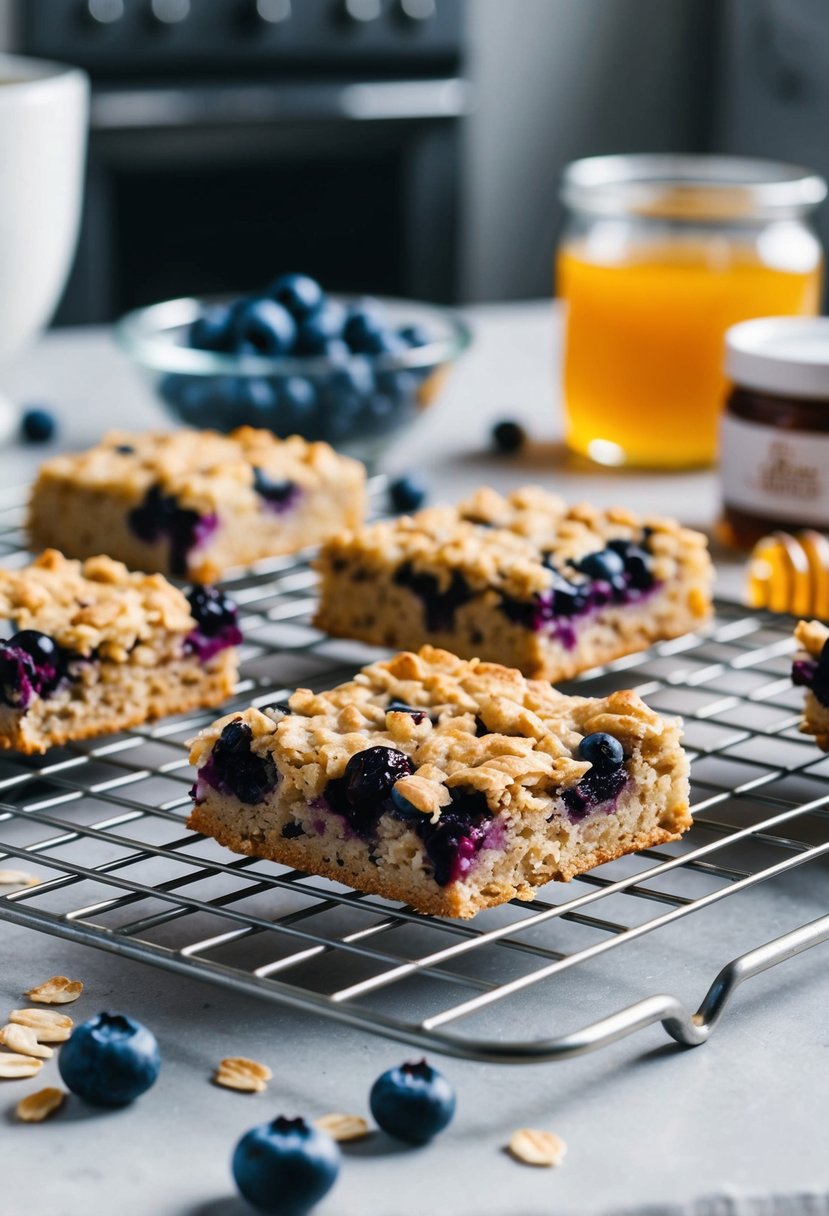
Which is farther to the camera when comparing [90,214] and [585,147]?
[585,147]

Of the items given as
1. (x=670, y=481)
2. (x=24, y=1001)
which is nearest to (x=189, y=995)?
(x=24, y=1001)

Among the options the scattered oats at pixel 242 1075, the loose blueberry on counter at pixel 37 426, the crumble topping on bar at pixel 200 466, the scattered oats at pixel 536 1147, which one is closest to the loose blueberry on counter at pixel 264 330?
the crumble topping on bar at pixel 200 466

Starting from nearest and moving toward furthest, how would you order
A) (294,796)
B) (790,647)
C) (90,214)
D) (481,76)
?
1. (294,796)
2. (790,647)
3. (90,214)
4. (481,76)

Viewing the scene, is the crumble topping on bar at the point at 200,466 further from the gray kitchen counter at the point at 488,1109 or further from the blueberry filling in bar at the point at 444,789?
the gray kitchen counter at the point at 488,1109

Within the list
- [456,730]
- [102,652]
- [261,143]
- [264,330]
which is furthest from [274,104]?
[456,730]

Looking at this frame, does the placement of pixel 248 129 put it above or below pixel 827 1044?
above

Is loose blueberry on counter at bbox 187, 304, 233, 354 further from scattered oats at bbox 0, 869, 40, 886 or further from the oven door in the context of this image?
the oven door

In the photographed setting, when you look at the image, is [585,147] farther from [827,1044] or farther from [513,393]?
[827,1044]
